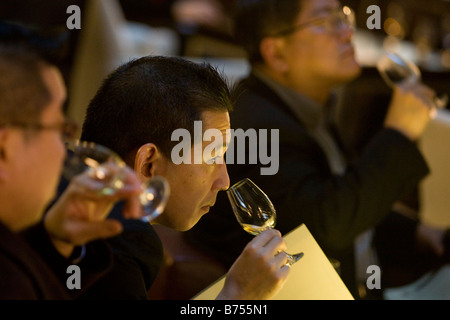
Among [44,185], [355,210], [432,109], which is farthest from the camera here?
[432,109]

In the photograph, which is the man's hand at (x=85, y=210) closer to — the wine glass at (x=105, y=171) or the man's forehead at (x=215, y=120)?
the wine glass at (x=105, y=171)

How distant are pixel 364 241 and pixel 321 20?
0.66 meters

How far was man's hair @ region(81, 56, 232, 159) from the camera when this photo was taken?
95 centimetres

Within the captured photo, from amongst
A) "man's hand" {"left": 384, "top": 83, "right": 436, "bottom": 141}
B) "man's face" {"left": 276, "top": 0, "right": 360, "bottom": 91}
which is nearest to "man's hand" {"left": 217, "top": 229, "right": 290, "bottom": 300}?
"man's hand" {"left": 384, "top": 83, "right": 436, "bottom": 141}

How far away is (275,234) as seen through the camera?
90 centimetres

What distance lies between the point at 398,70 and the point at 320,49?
0.23m

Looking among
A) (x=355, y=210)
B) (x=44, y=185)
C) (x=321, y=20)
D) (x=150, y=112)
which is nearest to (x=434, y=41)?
(x=321, y=20)

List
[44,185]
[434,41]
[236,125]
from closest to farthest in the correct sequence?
1. [44,185]
2. [236,125]
3. [434,41]

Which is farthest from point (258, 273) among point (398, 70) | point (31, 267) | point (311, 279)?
point (398, 70)

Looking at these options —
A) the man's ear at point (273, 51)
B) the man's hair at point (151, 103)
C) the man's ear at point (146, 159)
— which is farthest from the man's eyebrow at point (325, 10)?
the man's ear at point (146, 159)

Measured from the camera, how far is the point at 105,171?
2.20ft

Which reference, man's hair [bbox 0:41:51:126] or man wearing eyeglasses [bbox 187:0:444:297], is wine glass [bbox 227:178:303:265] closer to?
man wearing eyeglasses [bbox 187:0:444:297]

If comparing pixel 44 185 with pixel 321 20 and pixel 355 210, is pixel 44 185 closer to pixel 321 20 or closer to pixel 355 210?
pixel 355 210

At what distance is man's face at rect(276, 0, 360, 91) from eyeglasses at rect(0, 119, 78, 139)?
1.17 metres
